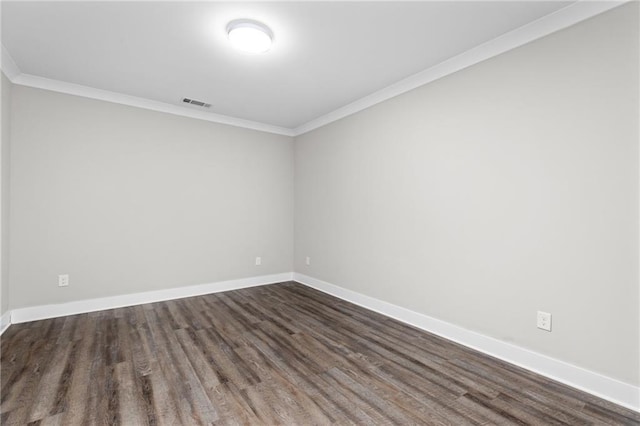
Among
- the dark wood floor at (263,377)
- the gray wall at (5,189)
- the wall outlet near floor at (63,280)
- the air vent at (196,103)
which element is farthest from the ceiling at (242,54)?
the dark wood floor at (263,377)

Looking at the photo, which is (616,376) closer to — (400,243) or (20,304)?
(400,243)

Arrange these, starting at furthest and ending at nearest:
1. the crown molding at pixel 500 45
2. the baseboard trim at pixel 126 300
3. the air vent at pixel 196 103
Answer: the air vent at pixel 196 103 → the baseboard trim at pixel 126 300 → the crown molding at pixel 500 45

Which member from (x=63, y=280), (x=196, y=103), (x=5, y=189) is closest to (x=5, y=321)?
(x=63, y=280)

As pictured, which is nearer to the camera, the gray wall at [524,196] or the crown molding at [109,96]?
the gray wall at [524,196]

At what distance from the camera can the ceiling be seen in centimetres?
213

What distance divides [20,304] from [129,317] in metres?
1.03

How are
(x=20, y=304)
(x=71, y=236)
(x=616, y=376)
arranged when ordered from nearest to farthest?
1. (x=616, y=376)
2. (x=20, y=304)
3. (x=71, y=236)

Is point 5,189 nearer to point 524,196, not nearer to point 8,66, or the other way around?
point 8,66

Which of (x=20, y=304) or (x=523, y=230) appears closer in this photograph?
(x=523, y=230)

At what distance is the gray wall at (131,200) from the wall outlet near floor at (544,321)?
3.58 m

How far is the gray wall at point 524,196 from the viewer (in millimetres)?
1919

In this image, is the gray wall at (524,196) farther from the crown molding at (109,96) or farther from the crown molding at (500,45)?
the crown molding at (109,96)

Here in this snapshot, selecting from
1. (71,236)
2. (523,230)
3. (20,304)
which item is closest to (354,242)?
(523,230)

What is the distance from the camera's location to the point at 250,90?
3.56 meters
